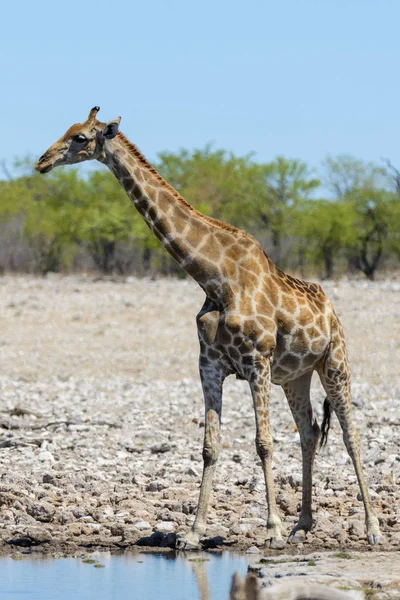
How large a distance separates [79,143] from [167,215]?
0.89 metres

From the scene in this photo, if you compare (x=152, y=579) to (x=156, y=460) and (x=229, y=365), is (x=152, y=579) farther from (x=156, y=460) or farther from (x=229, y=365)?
(x=156, y=460)

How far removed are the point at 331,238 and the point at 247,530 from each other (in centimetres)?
4394

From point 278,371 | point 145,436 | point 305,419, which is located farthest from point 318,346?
point 145,436

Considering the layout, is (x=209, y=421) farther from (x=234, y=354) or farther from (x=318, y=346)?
(x=318, y=346)

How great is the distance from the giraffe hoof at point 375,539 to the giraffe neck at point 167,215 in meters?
2.28

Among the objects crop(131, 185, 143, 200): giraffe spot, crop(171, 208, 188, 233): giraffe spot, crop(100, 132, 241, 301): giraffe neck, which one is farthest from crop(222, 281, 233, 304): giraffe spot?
crop(131, 185, 143, 200): giraffe spot

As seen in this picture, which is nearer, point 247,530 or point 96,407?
point 247,530

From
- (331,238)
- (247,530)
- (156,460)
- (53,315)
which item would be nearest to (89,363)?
(53,315)

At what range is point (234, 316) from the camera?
9.12 meters

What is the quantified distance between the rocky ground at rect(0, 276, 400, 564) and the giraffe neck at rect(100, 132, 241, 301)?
220 cm

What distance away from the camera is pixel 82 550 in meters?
9.12

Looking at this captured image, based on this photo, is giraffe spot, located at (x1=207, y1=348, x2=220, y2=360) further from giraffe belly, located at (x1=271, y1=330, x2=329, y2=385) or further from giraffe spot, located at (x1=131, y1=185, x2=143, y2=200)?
giraffe spot, located at (x1=131, y1=185, x2=143, y2=200)

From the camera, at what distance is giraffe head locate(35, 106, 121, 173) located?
30.3ft

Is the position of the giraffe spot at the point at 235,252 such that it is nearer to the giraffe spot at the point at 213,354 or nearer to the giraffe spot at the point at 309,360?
the giraffe spot at the point at 213,354
